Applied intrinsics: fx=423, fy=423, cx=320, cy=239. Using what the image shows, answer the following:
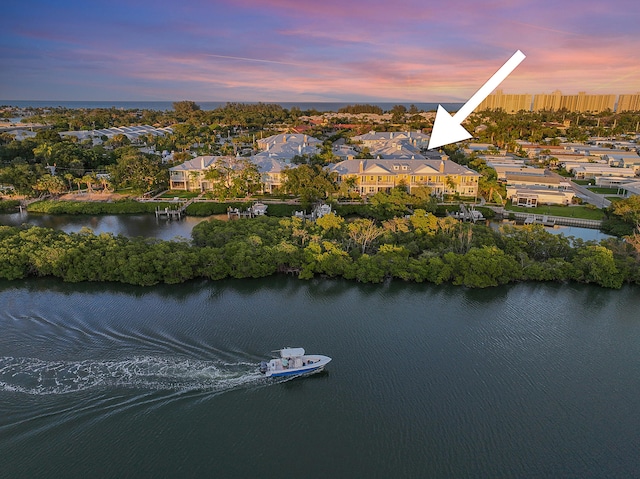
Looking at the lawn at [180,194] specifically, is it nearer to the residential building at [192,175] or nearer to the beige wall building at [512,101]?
the residential building at [192,175]

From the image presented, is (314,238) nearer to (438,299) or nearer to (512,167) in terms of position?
(438,299)

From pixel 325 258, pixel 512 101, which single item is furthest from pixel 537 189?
pixel 512 101

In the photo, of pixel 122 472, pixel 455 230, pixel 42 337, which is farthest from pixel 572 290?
pixel 42 337

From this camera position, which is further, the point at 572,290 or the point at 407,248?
the point at 407,248

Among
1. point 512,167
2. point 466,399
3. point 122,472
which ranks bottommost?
point 122,472

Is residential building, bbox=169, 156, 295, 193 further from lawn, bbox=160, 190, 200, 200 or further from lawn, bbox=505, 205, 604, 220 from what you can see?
lawn, bbox=505, 205, 604, 220
